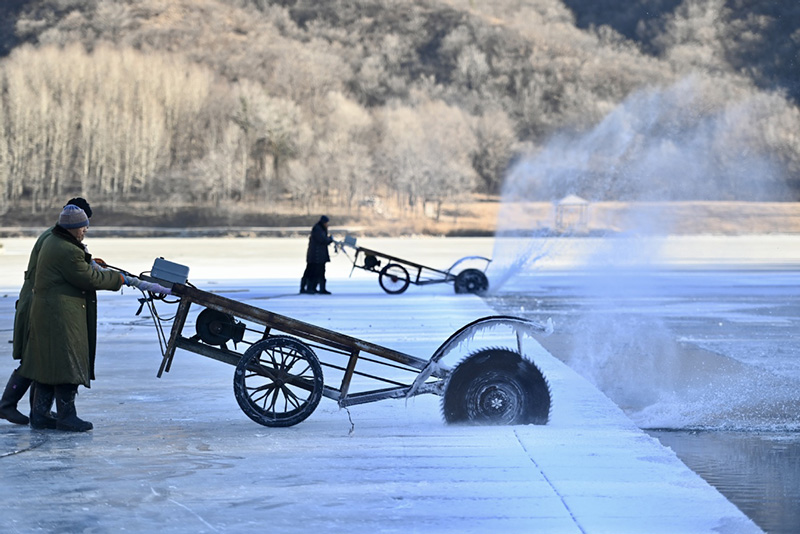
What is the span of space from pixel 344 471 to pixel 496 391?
1.66m

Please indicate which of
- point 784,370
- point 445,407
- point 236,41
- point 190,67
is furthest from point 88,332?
point 236,41

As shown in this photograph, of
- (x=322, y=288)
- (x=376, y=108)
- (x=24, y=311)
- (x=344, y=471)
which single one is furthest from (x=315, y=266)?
(x=376, y=108)

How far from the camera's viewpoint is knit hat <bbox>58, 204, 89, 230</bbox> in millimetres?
8344

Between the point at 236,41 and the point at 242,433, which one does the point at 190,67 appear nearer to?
the point at 236,41

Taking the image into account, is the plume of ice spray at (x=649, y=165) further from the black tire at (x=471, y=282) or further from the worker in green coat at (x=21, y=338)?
the worker in green coat at (x=21, y=338)

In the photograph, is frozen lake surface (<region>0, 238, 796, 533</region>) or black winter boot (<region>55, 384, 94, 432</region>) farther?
black winter boot (<region>55, 384, 94, 432</region>)

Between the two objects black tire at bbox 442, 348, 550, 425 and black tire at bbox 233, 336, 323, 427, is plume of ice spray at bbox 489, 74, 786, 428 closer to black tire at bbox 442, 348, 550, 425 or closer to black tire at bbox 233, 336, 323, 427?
black tire at bbox 442, 348, 550, 425

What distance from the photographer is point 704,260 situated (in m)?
40.0

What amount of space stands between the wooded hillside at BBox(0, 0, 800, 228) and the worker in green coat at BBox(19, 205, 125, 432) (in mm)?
97397

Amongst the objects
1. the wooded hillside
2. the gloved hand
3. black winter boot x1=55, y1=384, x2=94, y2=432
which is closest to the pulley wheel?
the gloved hand

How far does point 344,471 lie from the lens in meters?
7.21

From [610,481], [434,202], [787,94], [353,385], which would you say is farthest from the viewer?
[787,94]

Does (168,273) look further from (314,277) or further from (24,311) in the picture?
(314,277)

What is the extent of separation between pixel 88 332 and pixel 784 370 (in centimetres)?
704
